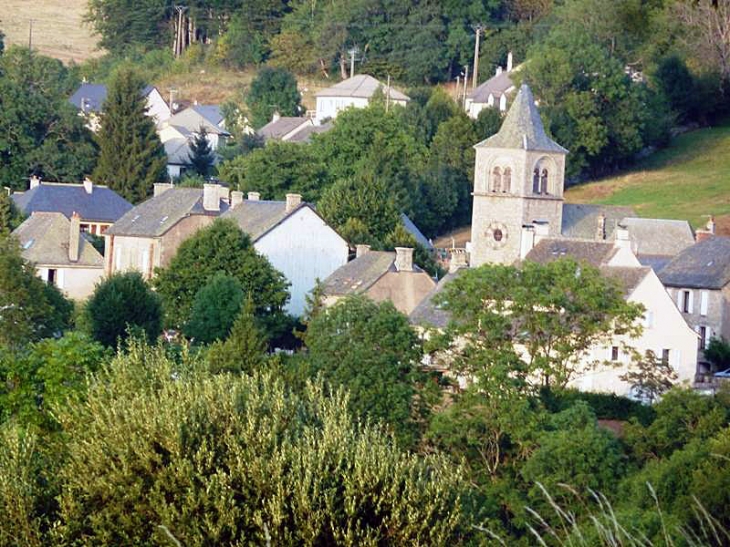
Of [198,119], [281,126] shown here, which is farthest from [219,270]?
[198,119]

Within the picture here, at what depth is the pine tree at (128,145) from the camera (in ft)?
317

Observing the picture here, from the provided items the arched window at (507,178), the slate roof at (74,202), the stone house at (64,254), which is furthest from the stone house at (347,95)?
the arched window at (507,178)

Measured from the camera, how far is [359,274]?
64562 millimetres

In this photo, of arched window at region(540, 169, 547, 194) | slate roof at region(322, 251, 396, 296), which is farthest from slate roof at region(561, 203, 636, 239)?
slate roof at region(322, 251, 396, 296)

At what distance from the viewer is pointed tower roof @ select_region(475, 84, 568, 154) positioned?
72062 millimetres

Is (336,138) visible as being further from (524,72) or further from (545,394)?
(545,394)

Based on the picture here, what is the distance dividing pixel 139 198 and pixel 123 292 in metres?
38.4

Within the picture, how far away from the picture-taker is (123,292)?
5800 centimetres

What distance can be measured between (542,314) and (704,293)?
1102cm

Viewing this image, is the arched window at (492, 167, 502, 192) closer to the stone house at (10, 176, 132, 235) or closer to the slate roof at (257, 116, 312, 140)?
the stone house at (10, 176, 132, 235)

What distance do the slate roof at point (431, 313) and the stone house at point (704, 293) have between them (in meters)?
7.93

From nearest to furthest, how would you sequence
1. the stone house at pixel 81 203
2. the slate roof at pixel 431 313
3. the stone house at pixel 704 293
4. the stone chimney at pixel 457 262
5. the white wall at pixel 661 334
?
1. the white wall at pixel 661 334
2. the slate roof at pixel 431 313
3. the stone house at pixel 704 293
4. the stone chimney at pixel 457 262
5. the stone house at pixel 81 203

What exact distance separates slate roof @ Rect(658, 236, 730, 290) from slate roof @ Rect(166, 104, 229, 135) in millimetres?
57518

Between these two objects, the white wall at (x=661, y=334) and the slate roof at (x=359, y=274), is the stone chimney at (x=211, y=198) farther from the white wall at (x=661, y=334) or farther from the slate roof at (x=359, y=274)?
the white wall at (x=661, y=334)
